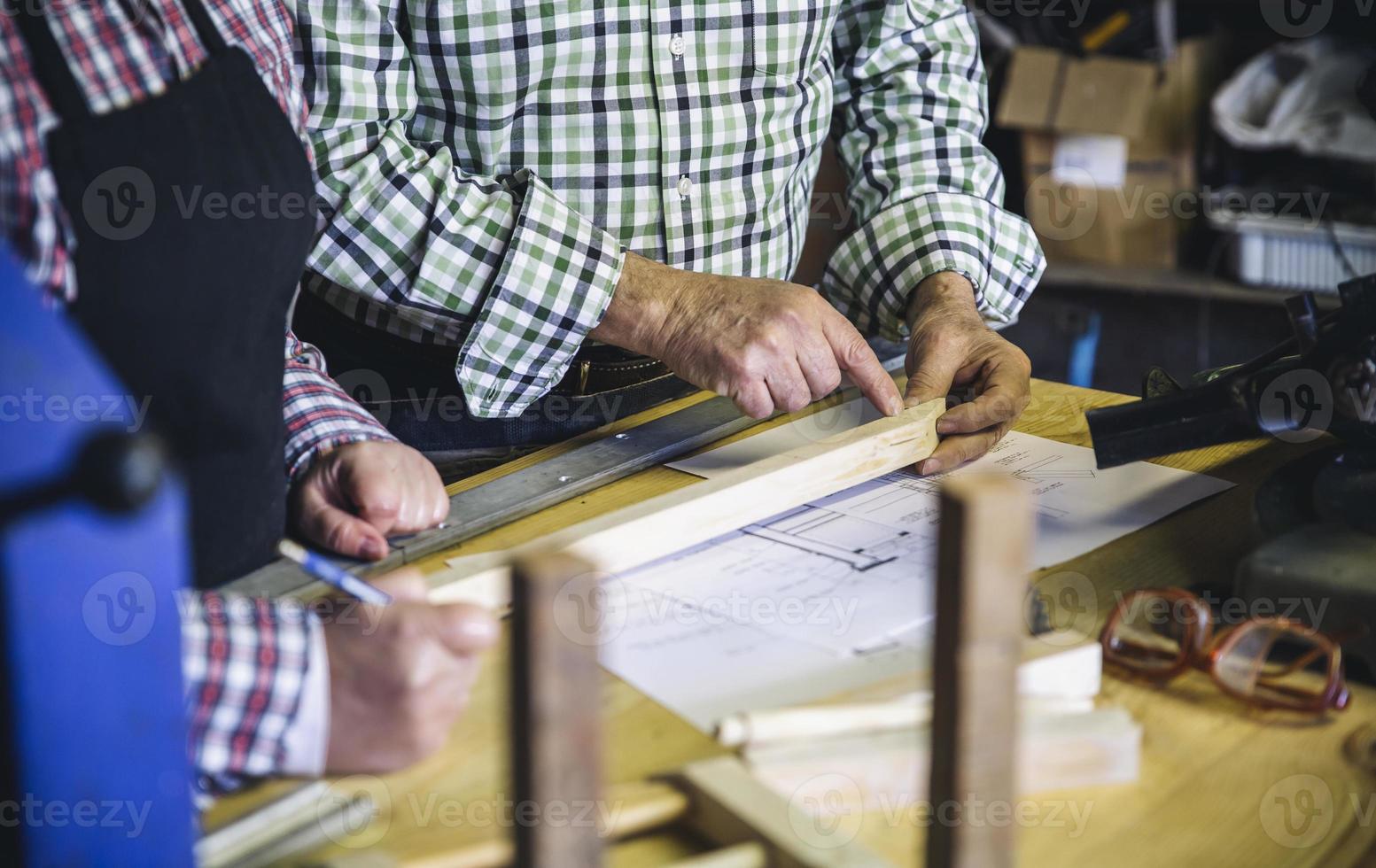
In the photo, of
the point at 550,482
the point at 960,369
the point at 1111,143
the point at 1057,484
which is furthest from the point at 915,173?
the point at 1111,143

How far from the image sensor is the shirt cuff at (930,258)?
1.56 metres

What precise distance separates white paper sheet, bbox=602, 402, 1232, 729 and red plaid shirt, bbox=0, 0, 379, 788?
239 mm

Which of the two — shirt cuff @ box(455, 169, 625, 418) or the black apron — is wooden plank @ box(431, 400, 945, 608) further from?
shirt cuff @ box(455, 169, 625, 418)

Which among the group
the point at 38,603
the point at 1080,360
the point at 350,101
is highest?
Answer: the point at 350,101

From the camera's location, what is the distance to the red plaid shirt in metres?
0.70

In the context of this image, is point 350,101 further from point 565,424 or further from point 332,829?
point 332,829

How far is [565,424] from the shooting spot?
1.48m

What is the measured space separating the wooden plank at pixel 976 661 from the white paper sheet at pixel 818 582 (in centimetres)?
28

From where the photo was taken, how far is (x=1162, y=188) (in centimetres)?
342

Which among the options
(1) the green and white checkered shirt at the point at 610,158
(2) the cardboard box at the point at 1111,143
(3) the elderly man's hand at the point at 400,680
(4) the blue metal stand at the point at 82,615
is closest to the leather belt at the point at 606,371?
(1) the green and white checkered shirt at the point at 610,158

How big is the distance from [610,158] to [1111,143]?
7.68 ft

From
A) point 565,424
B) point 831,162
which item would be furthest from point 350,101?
point 831,162

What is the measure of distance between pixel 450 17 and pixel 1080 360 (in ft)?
7.75

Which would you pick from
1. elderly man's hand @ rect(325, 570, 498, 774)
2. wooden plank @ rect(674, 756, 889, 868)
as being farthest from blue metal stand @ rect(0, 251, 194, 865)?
wooden plank @ rect(674, 756, 889, 868)
